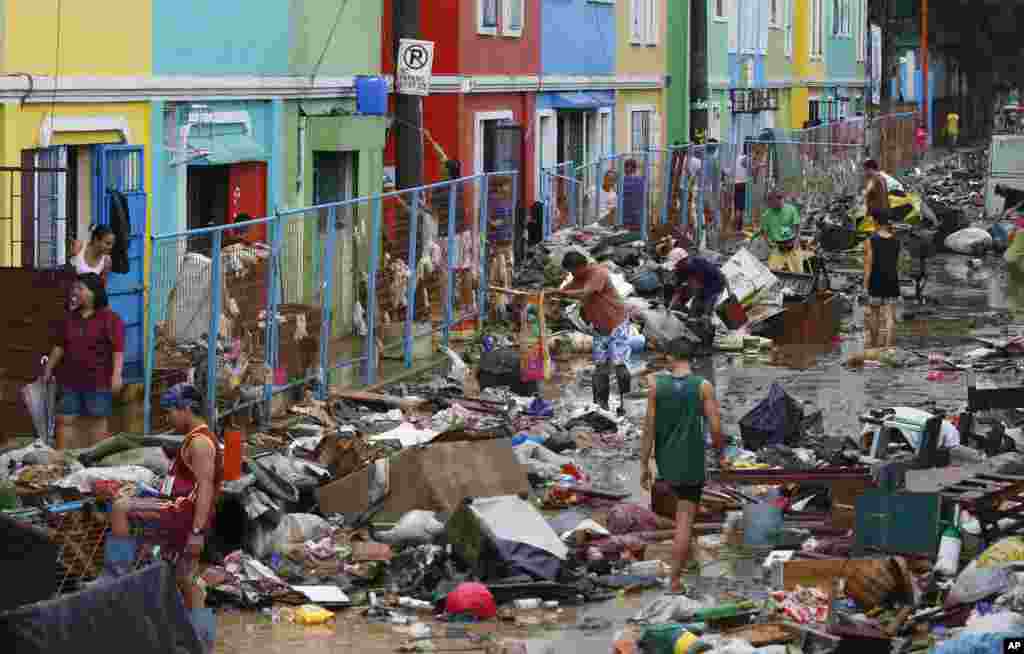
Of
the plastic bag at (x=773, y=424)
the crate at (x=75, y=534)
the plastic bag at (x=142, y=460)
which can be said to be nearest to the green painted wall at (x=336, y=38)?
the plastic bag at (x=773, y=424)

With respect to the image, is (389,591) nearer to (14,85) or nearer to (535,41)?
(14,85)

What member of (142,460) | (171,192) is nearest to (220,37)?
(171,192)

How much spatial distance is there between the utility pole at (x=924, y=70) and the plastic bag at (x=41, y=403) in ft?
210

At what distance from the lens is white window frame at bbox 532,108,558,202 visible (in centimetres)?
3376

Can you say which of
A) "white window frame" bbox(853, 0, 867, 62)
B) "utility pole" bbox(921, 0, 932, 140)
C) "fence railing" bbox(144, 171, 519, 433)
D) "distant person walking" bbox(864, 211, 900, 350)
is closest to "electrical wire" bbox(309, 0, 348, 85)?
"fence railing" bbox(144, 171, 519, 433)

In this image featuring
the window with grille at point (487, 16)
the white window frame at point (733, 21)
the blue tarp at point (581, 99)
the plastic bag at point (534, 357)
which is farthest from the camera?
the white window frame at point (733, 21)

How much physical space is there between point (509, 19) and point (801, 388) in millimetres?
12323

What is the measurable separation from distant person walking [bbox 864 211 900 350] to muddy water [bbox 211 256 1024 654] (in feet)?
1.47

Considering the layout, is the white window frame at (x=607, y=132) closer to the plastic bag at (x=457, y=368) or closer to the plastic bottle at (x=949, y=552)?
the plastic bag at (x=457, y=368)

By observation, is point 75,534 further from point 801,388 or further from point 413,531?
point 801,388

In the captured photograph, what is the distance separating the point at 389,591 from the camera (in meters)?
12.7

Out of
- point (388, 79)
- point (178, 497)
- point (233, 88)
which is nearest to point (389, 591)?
point (178, 497)

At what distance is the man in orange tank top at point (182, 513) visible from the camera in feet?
36.5

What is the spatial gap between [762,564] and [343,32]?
1327cm
